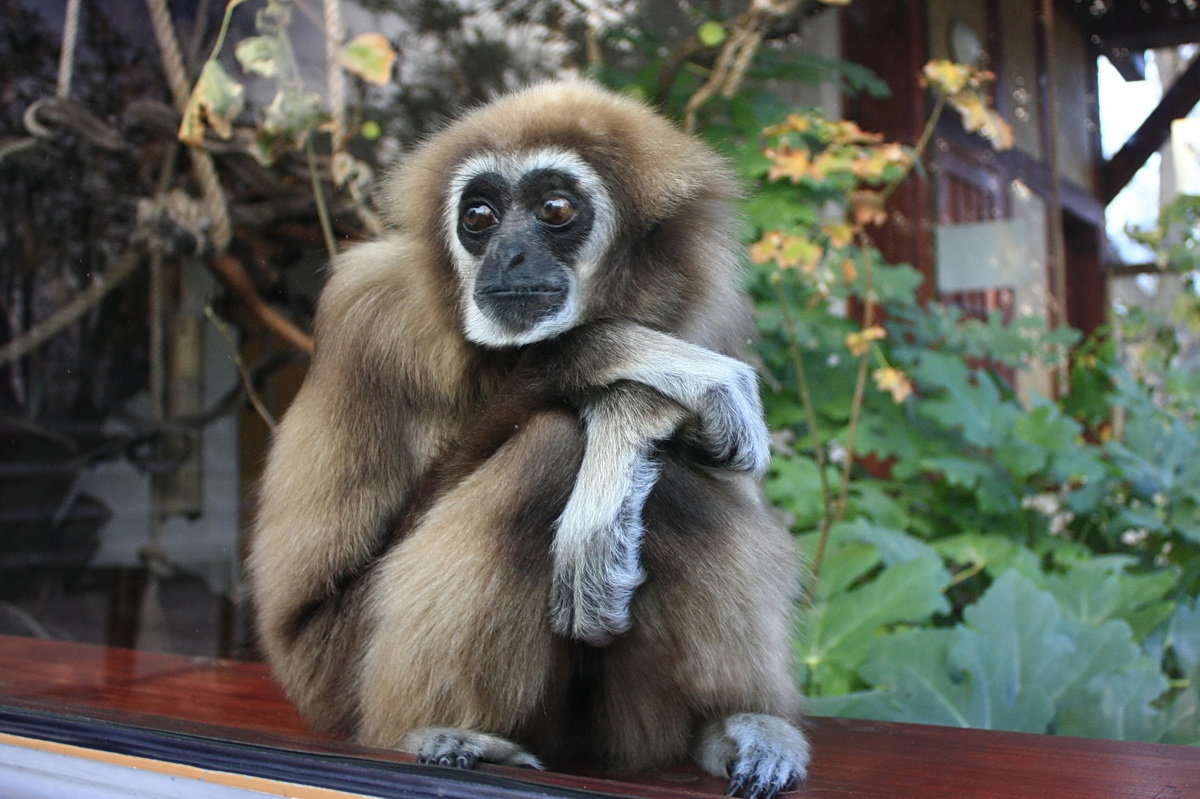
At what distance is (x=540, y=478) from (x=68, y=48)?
2902mm

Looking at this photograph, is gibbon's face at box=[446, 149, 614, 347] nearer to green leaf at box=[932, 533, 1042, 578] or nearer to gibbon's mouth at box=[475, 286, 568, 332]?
gibbon's mouth at box=[475, 286, 568, 332]

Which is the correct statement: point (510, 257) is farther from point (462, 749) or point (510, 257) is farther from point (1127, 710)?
point (1127, 710)

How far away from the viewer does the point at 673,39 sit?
3768 mm

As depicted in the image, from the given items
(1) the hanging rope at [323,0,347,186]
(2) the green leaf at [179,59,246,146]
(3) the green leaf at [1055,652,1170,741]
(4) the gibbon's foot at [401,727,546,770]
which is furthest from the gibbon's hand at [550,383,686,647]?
(2) the green leaf at [179,59,246,146]

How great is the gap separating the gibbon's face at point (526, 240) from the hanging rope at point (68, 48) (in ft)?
7.82

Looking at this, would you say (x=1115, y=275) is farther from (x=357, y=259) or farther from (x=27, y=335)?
(x=27, y=335)

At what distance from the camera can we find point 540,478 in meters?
1.56

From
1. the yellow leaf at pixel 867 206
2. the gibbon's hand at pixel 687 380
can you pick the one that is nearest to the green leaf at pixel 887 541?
the yellow leaf at pixel 867 206

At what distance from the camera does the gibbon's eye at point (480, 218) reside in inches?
70.4

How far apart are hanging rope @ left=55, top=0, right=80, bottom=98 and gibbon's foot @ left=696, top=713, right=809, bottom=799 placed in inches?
123

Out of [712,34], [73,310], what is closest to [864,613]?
[712,34]

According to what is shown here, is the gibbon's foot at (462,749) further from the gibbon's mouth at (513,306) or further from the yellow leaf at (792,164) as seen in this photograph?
the yellow leaf at (792,164)

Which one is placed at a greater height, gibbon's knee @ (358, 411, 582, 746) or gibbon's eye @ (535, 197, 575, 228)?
gibbon's eye @ (535, 197, 575, 228)

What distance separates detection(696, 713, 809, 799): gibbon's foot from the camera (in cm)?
152
